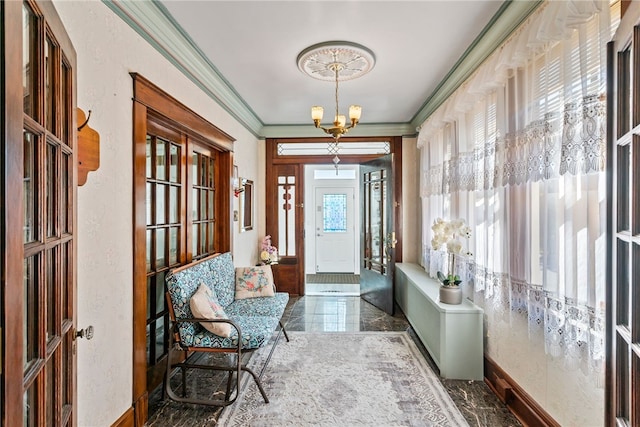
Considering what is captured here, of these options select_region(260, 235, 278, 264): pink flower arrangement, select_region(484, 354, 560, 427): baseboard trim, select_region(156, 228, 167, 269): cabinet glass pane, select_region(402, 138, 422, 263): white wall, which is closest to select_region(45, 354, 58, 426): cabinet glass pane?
select_region(156, 228, 167, 269): cabinet glass pane

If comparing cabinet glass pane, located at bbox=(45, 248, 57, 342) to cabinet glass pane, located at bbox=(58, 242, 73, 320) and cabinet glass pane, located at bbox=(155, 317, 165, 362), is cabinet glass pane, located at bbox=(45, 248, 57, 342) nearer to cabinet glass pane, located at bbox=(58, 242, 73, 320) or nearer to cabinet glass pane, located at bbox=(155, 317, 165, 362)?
cabinet glass pane, located at bbox=(58, 242, 73, 320)

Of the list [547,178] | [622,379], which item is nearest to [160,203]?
[547,178]

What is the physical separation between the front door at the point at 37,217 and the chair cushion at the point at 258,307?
1.65 meters

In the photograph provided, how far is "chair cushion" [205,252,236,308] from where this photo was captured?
2.85 m

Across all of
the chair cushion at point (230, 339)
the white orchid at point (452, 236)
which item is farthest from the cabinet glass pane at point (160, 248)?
the white orchid at point (452, 236)

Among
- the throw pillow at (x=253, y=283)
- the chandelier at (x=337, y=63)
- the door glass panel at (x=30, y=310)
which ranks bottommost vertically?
the throw pillow at (x=253, y=283)

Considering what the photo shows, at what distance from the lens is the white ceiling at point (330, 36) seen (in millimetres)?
2055

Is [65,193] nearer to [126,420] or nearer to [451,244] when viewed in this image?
[126,420]

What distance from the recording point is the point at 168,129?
255 cm

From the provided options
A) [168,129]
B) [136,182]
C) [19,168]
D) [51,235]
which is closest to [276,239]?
[168,129]

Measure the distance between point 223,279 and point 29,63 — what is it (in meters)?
2.39

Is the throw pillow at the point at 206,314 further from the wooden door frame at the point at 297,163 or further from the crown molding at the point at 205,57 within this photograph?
the wooden door frame at the point at 297,163

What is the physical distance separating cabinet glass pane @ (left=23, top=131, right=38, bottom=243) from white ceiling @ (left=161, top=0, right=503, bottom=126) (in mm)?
1610

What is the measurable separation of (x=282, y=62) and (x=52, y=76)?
207 cm
